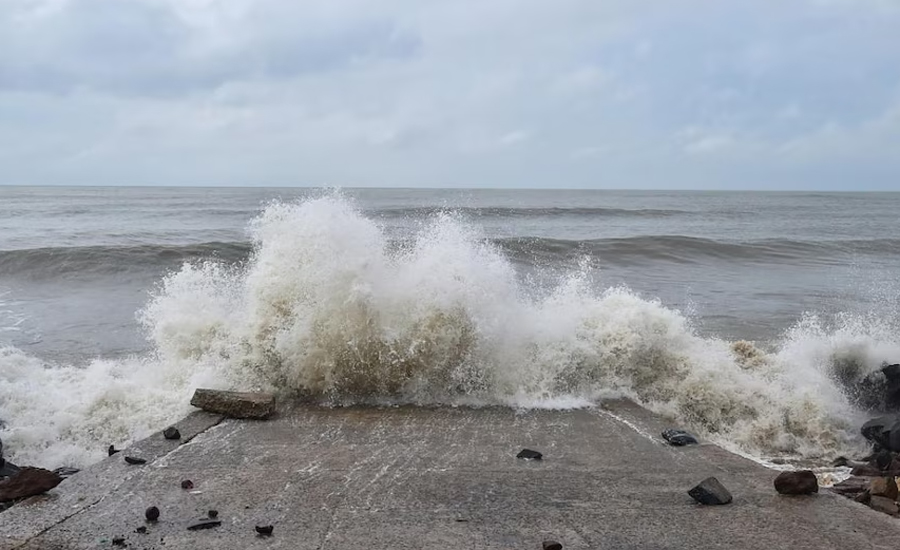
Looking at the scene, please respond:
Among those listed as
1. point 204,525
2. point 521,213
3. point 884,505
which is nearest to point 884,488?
point 884,505

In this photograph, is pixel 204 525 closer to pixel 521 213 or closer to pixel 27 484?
pixel 27 484

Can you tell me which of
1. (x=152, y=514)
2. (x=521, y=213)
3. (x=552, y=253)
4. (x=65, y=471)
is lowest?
(x=65, y=471)

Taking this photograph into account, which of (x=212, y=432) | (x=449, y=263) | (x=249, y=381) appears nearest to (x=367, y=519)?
(x=212, y=432)

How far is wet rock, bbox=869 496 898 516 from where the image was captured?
3.76m

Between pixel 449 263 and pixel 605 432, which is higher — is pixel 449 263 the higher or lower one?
the higher one

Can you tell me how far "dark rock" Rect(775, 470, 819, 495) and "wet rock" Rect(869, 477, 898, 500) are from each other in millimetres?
313

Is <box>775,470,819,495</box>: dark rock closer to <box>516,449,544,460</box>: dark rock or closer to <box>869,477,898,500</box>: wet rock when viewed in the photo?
<box>869,477,898,500</box>: wet rock

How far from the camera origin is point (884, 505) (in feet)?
12.5

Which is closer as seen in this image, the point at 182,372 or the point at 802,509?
the point at 802,509

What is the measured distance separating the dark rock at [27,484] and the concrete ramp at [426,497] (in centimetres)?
8

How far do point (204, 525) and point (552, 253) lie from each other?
699 inches

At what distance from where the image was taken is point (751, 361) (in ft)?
24.8

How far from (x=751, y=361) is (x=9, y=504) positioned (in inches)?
264

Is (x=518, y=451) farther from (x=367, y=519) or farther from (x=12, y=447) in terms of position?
(x=12, y=447)
